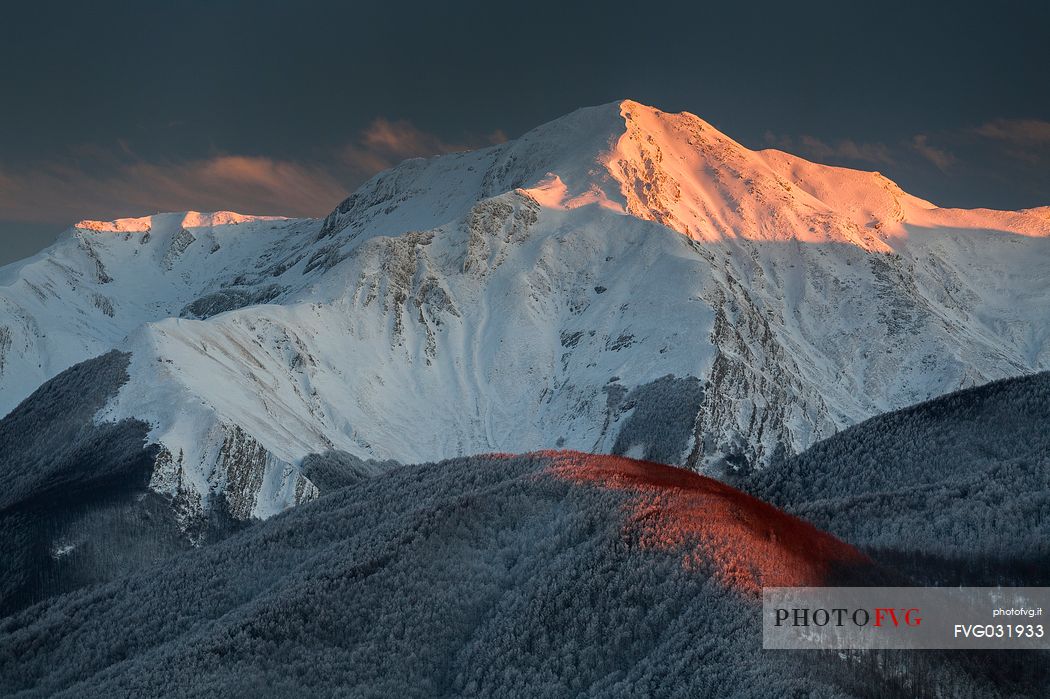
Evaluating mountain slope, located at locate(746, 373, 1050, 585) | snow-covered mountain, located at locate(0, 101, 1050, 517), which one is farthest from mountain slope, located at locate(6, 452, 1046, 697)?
snow-covered mountain, located at locate(0, 101, 1050, 517)

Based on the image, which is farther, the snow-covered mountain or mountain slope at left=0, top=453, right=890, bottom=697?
the snow-covered mountain

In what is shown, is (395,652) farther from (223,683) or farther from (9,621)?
(9,621)

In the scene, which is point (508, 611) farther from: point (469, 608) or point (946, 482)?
point (946, 482)

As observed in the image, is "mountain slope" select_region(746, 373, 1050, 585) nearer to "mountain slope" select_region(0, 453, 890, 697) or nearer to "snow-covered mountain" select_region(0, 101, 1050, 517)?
"mountain slope" select_region(0, 453, 890, 697)

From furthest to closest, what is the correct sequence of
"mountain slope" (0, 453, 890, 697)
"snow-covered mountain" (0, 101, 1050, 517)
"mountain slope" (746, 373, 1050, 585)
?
"snow-covered mountain" (0, 101, 1050, 517), "mountain slope" (746, 373, 1050, 585), "mountain slope" (0, 453, 890, 697)

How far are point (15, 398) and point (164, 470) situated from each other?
97829 millimetres

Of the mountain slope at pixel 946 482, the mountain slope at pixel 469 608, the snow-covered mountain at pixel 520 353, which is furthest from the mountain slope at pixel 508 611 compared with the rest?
the snow-covered mountain at pixel 520 353

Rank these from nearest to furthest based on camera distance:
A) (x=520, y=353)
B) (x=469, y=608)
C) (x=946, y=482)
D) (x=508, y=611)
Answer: (x=508, y=611) < (x=469, y=608) < (x=946, y=482) < (x=520, y=353)

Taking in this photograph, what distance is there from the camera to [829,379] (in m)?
178

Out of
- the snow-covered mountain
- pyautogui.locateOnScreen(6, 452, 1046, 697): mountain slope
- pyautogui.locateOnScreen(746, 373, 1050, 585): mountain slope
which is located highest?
the snow-covered mountain

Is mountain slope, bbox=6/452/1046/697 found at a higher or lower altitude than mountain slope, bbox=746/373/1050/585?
lower

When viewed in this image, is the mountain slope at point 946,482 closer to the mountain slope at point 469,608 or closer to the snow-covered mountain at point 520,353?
the mountain slope at point 469,608

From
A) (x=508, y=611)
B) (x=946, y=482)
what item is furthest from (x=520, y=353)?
(x=508, y=611)

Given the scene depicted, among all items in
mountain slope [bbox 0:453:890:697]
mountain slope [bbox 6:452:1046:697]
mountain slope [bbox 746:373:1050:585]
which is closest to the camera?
mountain slope [bbox 6:452:1046:697]
